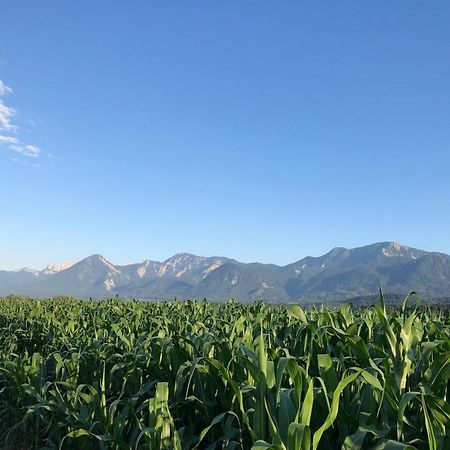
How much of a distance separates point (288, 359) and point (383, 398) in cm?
73

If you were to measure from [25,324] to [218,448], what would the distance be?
9976 mm

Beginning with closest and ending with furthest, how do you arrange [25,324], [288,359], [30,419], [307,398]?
[307,398] < [288,359] < [30,419] < [25,324]

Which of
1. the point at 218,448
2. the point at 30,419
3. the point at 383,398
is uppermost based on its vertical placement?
the point at 383,398

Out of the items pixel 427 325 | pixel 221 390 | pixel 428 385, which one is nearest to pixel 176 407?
pixel 221 390

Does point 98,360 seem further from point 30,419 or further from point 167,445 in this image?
point 167,445

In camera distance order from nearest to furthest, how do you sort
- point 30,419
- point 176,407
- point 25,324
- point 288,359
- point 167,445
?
point 288,359
point 167,445
point 176,407
point 30,419
point 25,324

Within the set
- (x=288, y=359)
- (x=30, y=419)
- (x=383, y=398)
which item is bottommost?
(x=30, y=419)

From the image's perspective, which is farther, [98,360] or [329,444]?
[98,360]

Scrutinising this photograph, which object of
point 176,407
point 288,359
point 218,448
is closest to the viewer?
point 288,359

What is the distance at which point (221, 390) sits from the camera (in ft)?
13.3

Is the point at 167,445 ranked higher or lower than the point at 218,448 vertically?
higher

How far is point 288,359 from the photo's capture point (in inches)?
119

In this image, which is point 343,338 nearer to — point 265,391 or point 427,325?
point 265,391

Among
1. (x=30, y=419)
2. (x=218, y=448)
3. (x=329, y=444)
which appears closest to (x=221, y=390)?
(x=218, y=448)
